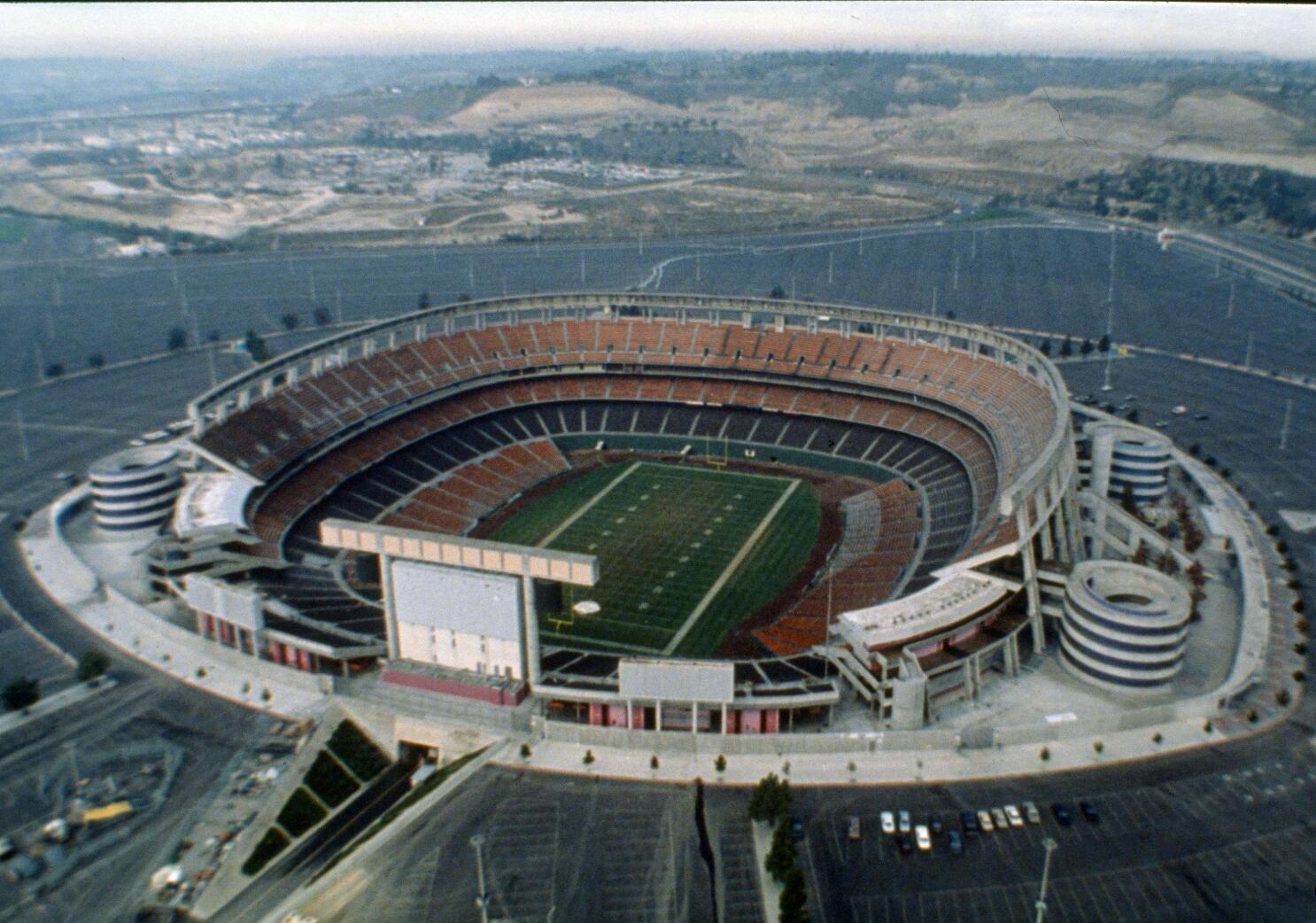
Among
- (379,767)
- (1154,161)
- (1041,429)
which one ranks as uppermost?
(1154,161)

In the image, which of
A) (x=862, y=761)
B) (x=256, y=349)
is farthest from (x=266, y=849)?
(x=256, y=349)

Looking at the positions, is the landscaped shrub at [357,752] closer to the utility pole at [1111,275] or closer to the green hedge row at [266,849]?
the green hedge row at [266,849]

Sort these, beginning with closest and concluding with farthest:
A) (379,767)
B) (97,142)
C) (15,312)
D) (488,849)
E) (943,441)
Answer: (488,849), (379,767), (943,441), (15,312), (97,142)

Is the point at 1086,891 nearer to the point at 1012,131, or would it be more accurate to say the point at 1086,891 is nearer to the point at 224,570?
the point at 224,570

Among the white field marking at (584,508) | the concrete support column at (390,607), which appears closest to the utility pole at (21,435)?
the white field marking at (584,508)

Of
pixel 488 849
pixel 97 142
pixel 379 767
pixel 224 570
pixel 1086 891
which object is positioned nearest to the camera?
pixel 1086 891

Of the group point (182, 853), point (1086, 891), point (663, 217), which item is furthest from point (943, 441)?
point (663, 217)

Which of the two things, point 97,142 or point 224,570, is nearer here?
point 224,570
